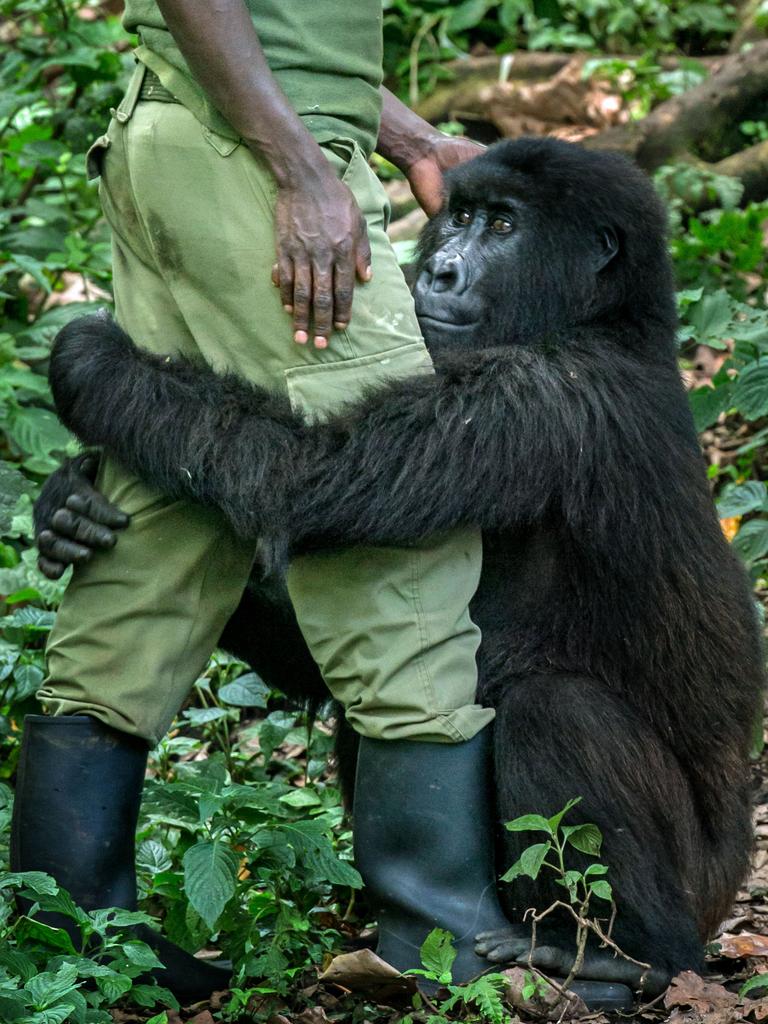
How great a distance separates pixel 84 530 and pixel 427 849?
109 cm

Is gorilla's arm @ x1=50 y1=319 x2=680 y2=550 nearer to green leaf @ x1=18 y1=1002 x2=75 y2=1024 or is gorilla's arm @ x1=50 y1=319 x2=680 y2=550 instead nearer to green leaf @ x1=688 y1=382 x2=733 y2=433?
green leaf @ x1=18 y1=1002 x2=75 y2=1024

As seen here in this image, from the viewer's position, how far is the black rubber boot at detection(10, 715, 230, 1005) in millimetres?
3363

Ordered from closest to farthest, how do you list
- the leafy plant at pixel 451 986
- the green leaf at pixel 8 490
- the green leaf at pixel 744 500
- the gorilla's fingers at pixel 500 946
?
the leafy plant at pixel 451 986 < the gorilla's fingers at pixel 500 946 < the green leaf at pixel 8 490 < the green leaf at pixel 744 500

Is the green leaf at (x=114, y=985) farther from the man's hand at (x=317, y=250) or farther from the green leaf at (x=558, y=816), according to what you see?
the man's hand at (x=317, y=250)

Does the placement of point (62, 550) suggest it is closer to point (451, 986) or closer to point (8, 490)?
point (8, 490)

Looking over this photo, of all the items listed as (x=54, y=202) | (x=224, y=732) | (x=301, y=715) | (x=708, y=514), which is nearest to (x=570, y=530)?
(x=708, y=514)

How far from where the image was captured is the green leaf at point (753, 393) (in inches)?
195

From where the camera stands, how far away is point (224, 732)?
4859 mm

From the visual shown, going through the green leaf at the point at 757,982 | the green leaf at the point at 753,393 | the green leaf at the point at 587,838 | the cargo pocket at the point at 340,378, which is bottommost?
the green leaf at the point at 757,982

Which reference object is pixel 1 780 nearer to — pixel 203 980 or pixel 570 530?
pixel 203 980

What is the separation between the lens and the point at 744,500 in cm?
501

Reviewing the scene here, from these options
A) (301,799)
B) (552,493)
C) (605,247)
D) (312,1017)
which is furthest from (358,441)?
(301,799)

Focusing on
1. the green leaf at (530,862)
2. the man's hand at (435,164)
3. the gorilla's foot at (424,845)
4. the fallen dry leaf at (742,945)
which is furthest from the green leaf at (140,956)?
the man's hand at (435,164)

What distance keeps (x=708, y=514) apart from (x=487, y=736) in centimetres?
86
